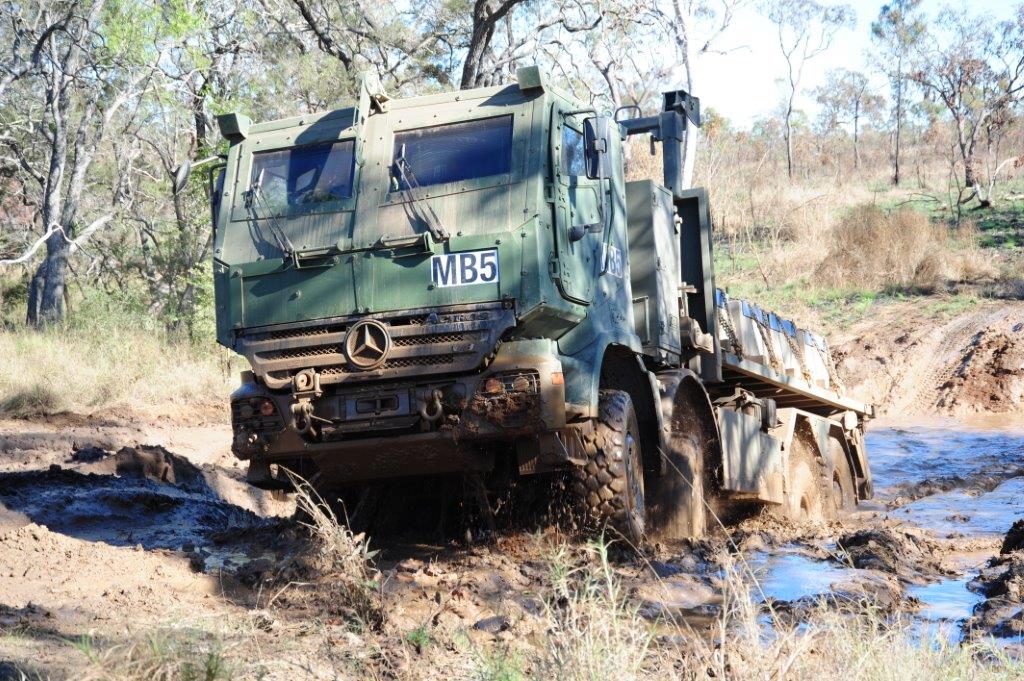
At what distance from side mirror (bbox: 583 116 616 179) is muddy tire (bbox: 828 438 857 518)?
20.3 ft

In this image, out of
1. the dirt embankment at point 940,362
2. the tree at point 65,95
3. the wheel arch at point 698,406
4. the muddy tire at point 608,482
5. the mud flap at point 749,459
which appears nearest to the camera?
the muddy tire at point 608,482

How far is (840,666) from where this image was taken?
405 centimetres

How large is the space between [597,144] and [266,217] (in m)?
2.28

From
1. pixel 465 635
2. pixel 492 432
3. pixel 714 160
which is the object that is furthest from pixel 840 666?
pixel 714 160

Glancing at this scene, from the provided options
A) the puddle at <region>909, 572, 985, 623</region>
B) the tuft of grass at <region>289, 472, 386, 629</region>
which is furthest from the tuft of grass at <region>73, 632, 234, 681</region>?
the puddle at <region>909, 572, 985, 623</region>

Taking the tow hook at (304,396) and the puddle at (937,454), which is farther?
the puddle at (937,454)

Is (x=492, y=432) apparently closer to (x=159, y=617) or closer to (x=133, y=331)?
(x=159, y=617)

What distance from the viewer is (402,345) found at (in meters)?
7.12

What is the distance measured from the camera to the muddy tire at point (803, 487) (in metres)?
11.2

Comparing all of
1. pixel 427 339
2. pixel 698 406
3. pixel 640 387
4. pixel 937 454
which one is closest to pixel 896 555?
pixel 698 406

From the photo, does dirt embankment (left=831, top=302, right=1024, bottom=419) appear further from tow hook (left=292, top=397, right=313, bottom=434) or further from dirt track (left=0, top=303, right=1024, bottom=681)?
tow hook (left=292, top=397, right=313, bottom=434)

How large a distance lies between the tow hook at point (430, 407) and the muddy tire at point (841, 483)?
21.9ft

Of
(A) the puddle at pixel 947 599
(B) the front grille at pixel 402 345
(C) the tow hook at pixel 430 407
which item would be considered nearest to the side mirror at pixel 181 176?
(B) the front grille at pixel 402 345

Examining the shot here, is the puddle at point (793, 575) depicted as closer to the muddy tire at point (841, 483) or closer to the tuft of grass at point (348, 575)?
the tuft of grass at point (348, 575)
